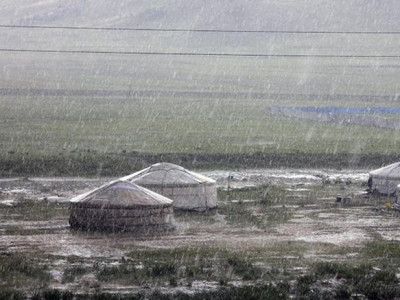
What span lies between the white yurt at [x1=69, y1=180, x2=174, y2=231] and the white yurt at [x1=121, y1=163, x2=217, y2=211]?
2834mm

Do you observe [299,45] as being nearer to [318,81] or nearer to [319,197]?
[318,81]

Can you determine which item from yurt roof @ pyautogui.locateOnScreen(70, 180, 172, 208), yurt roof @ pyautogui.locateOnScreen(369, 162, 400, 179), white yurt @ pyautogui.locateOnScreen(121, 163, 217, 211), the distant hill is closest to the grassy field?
white yurt @ pyautogui.locateOnScreen(121, 163, 217, 211)

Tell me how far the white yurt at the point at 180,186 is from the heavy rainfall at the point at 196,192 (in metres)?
0.04

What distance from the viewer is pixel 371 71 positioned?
410ft

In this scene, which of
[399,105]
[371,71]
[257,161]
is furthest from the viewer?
[371,71]

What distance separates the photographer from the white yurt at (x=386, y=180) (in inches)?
1179

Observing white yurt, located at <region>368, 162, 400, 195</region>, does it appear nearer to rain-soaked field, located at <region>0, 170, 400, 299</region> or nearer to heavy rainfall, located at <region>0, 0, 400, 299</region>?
heavy rainfall, located at <region>0, 0, 400, 299</region>

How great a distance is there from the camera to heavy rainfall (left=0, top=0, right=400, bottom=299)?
717 inches

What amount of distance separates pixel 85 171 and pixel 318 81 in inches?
3135

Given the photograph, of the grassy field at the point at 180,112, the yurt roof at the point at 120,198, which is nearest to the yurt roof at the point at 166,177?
the yurt roof at the point at 120,198

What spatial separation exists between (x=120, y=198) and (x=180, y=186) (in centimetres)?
368

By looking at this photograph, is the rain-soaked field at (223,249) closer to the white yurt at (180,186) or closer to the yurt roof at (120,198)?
the white yurt at (180,186)

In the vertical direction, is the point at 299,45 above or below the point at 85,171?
above

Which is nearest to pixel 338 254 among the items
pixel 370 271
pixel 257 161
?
pixel 370 271
